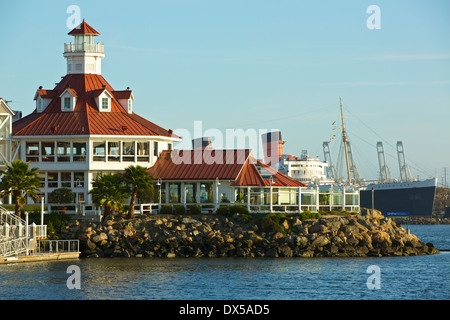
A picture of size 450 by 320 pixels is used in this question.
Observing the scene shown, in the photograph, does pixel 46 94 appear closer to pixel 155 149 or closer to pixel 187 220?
pixel 155 149

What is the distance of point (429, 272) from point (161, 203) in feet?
74.9

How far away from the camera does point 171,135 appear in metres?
68.5

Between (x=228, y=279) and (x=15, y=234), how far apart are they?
17327 millimetres

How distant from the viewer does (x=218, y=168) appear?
63.6 meters

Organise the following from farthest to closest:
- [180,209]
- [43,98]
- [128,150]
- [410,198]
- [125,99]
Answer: [410,198]
[125,99]
[43,98]
[128,150]
[180,209]

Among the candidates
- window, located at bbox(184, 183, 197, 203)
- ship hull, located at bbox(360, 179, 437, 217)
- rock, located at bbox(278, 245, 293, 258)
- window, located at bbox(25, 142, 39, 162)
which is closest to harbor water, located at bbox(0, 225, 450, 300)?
rock, located at bbox(278, 245, 293, 258)

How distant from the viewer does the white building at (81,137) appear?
6388cm

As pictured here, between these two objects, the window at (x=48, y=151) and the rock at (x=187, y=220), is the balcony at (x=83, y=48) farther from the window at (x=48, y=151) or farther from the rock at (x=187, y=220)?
the rock at (x=187, y=220)

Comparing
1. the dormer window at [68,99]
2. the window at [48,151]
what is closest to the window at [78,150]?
the window at [48,151]

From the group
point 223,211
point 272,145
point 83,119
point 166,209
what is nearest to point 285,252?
point 223,211

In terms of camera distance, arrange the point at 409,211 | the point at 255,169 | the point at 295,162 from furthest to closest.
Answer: the point at 409,211 → the point at 295,162 → the point at 255,169

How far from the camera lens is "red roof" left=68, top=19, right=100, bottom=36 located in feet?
224
